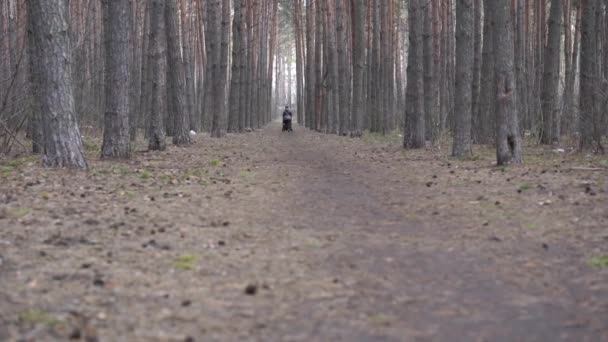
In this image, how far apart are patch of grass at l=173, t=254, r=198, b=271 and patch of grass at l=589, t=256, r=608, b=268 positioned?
10.2 ft

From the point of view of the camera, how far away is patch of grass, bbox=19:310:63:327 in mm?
3799

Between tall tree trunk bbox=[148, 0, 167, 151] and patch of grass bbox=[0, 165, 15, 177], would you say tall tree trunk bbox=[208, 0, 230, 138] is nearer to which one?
tall tree trunk bbox=[148, 0, 167, 151]

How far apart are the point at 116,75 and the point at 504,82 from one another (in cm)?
700

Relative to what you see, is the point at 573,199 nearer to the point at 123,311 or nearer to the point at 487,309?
the point at 487,309

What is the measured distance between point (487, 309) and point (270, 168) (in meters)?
9.27

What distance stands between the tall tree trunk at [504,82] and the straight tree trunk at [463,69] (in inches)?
76.5

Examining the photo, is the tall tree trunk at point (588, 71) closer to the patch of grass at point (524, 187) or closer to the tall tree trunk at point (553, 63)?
the tall tree trunk at point (553, 63)

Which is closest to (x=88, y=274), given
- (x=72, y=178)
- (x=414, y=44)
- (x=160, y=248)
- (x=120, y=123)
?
(x=160, y=248)

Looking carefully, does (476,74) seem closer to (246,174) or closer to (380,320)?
(246,174)

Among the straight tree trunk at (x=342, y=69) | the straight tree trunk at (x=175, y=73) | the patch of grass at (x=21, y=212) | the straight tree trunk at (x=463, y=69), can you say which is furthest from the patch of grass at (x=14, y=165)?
the straight tree trunk at (x=342, y=69)

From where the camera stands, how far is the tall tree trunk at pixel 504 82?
11570 millimetres

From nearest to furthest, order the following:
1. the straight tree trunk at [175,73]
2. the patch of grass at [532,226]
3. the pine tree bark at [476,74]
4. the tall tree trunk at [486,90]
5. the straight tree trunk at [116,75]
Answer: the patch of grass at [532,226] → the straight tree trunk at [116,75] → the tall tree trunk at [486,90] → the straight tree trunk at [175,73] → the pine tree bark at [476,74]

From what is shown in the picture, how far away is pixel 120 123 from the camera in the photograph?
1261 centimetres

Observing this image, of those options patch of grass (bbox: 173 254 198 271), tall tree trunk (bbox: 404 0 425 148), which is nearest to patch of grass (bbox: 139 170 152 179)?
patch of grass (bbox: 173 254 198 271)
